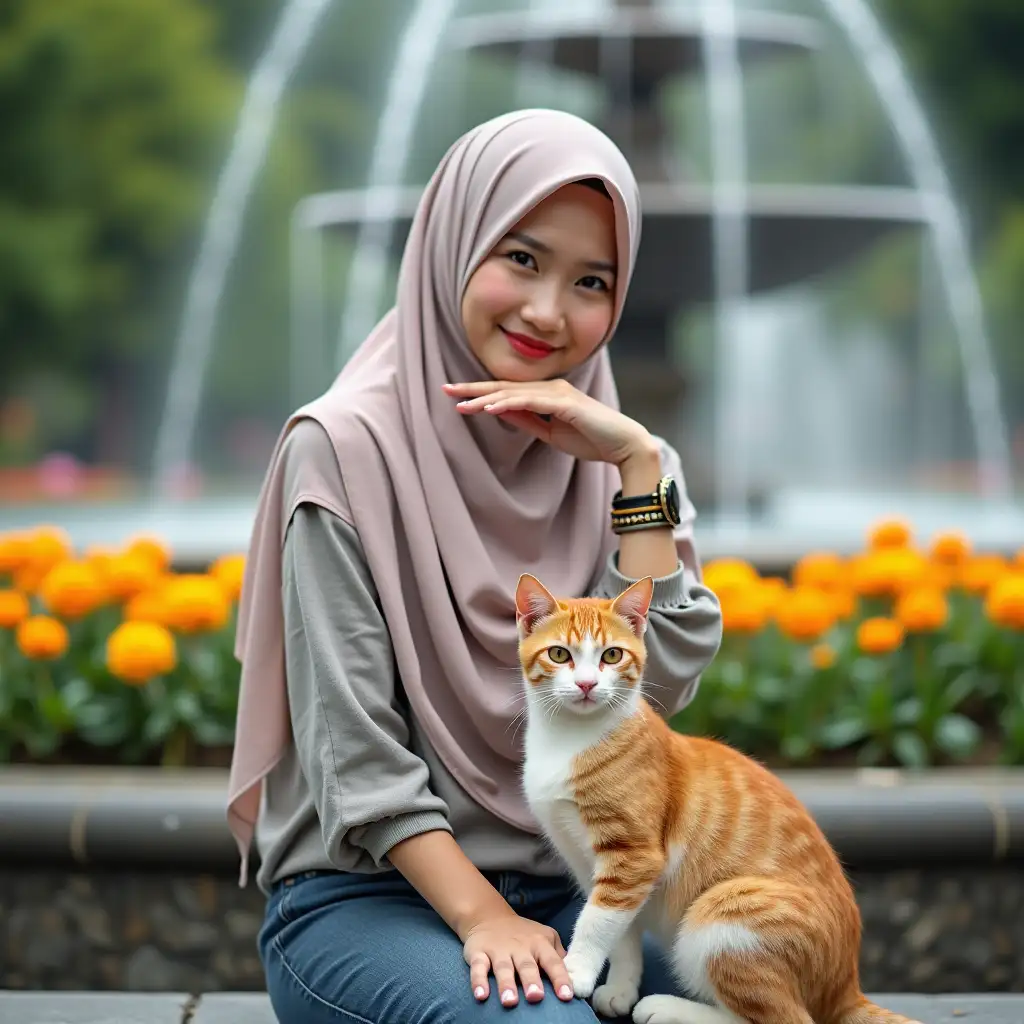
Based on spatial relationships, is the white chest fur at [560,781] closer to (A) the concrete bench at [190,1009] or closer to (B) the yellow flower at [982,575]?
(A) the concrete bench at [190,1009]

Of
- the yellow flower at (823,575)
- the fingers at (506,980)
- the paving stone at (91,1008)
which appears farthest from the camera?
the yellow flower at (823,575)

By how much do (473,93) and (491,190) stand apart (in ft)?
90.8

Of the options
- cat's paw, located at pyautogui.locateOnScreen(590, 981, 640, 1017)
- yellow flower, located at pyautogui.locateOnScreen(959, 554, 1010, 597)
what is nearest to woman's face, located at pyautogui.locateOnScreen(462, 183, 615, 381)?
cat's paw, located at pyautogui.locateOnScreen(590, 981, 640, 1017)

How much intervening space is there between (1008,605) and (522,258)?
1982mm

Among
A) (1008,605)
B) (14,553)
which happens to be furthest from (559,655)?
(14,553)

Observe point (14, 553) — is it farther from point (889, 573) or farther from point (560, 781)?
point (560, 781)

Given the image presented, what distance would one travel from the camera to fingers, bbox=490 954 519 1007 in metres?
2.01

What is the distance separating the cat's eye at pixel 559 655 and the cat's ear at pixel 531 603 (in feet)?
0.20

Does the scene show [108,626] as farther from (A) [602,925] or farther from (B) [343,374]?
(A) [602,925]

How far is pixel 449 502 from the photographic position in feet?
7.76

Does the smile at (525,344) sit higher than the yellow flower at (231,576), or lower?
higher

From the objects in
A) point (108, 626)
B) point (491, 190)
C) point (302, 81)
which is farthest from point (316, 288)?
point (491, 190)

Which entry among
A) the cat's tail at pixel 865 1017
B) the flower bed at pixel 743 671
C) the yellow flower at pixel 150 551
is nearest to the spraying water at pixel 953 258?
the flower bed at pixel 743 671

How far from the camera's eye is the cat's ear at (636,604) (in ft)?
7.07
